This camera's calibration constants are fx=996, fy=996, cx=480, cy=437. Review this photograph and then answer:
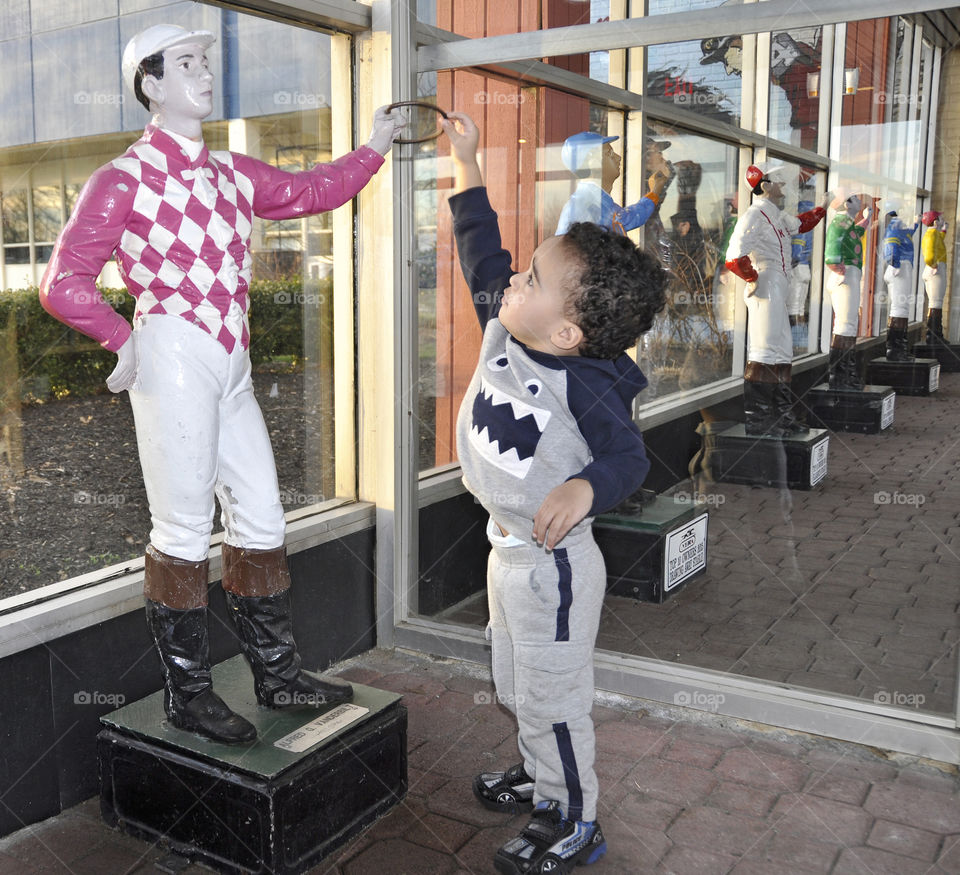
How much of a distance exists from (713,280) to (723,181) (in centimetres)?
36

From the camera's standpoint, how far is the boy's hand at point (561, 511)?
82.5 inches

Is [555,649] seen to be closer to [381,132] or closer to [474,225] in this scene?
[474,225]

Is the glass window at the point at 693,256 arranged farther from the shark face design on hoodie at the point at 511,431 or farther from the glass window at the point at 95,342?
the shark face design on hoodie at the point at 511,431

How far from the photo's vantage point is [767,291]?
3.56 meters

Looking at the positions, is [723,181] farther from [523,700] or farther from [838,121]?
[523,700]

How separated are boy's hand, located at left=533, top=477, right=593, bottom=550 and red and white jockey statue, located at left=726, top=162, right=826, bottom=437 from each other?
1707 millimetres

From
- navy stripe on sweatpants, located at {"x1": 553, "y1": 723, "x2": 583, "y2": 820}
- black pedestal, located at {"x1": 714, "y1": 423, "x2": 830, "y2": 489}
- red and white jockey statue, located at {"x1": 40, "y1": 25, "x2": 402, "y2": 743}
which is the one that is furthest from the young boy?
black pedestal, located at {"x1": 714, "y1": 423, "x2": 830, "y2": 489}

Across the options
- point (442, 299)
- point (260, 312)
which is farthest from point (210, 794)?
point (442, 299)

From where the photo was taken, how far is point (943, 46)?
3.08 m

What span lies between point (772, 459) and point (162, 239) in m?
2.33

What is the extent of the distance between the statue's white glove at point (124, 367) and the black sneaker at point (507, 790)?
58.8 inches

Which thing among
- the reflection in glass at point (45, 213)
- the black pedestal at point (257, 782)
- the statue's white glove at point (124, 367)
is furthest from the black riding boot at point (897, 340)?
the reflection in glass at point (45, 213)

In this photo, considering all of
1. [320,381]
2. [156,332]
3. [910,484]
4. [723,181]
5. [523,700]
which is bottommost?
[523,700]

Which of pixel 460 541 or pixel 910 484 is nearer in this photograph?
pixel 910 484
